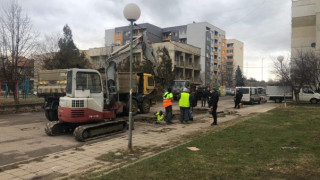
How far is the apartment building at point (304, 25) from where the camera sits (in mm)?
47656

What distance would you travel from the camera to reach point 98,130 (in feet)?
33.0

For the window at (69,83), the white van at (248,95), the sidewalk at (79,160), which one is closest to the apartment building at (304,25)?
the white van at (248,95)

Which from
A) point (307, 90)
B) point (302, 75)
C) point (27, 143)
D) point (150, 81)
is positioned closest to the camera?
point (27, 143)

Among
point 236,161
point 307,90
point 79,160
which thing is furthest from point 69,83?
point 307,90

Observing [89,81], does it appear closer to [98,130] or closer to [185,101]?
[98,130]

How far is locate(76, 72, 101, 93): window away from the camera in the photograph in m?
10.1

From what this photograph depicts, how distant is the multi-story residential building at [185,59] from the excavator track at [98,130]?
4074cm

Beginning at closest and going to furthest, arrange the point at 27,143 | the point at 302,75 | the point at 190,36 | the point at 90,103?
the point at 27,143 < the point at 90,103 < the point at 302,75 < the point at 190,36

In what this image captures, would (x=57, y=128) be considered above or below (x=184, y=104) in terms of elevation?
below

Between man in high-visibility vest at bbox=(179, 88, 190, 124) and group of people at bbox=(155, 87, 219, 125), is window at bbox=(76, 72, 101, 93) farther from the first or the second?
man in high-visibility vest at bbox=(179, 88, 190, 124)

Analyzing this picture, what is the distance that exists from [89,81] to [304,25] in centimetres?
4953

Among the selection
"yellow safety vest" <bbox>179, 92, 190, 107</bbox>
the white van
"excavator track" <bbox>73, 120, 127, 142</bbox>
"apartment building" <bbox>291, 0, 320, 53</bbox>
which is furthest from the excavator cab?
"apartment building" <bbox>291, 0, 320, 53</bbox>

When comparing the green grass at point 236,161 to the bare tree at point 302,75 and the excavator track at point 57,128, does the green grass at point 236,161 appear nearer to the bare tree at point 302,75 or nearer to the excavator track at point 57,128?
the excavator track at point 57,128

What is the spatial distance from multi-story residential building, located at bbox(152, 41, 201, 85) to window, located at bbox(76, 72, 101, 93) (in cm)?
4121
